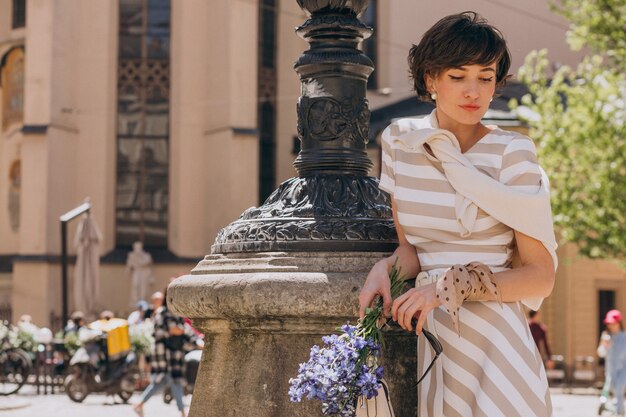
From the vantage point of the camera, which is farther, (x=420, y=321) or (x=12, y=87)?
(x=12, y=87)

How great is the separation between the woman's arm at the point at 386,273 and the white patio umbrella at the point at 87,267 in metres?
27.2

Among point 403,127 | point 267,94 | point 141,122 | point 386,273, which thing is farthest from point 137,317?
point 386,273

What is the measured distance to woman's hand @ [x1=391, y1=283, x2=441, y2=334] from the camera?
A: 337 centimetres

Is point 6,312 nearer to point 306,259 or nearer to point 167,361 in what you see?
point 167,361

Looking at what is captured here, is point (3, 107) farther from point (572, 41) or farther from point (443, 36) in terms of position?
point (443, 36)

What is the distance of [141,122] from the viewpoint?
125ft

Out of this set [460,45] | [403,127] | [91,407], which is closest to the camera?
[460,45]

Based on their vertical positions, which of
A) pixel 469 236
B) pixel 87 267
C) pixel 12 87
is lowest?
pixel 87 267

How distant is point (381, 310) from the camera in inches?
139

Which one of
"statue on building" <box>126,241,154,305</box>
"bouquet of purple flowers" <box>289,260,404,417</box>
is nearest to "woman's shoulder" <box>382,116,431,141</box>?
"bouquet of purple flowers" <box>289,260,404,417</box>

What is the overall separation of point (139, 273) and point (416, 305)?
33.0m

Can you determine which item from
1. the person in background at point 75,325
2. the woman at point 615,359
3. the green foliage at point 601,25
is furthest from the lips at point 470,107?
the person in background at point 75,325

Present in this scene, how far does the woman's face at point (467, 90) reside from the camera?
3582 millimetres

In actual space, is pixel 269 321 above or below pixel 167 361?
above
